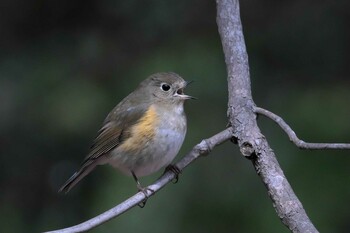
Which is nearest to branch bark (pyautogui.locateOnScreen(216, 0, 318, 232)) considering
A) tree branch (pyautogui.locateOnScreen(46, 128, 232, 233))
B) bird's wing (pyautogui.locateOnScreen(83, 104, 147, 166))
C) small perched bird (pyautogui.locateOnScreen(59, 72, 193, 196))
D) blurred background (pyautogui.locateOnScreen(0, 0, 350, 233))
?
tree branch (pyautogui.locateOnScreen(46, 128, 232, 233))

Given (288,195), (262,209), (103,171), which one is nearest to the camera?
(288,195)

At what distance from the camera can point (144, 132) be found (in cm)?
370

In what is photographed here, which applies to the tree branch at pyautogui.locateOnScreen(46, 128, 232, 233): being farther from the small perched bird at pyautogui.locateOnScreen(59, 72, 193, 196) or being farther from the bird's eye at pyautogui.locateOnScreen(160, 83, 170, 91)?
the bird's eye at pyautogui.locateOnScreen(160, 83, 170, 91)

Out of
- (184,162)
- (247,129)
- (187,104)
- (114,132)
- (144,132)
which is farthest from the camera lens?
(187,104)

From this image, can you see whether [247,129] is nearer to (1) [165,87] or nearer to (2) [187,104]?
(1) [165,87]

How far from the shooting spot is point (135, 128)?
3762 mm

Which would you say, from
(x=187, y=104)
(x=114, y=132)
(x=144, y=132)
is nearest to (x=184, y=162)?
(x=144, y=132)

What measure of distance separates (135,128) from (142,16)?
1929mm

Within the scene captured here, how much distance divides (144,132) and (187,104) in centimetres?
118

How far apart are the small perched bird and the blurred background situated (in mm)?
590

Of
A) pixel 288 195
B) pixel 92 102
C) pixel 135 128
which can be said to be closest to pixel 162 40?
pixel 92 102

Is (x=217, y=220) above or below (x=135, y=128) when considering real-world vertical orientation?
below

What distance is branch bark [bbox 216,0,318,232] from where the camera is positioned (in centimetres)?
285

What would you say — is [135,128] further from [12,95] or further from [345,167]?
[12,95]
